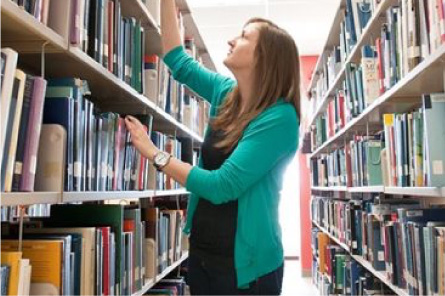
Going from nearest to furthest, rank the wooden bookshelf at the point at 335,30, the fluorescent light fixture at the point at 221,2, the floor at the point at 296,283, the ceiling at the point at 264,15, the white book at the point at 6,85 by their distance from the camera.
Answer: the white book at the point at 6,85 → the wooden bookshelf at the point at 335,30 → the fluorescent light fixture at the point at 221,2 → the ceiling at the point at 264,15 → the floor at the point at 296,283

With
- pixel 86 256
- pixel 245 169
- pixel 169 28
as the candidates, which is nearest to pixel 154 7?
pixel 169 28

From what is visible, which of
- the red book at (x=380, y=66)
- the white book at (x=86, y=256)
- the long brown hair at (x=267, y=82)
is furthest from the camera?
the red book at (x=380, y=66)

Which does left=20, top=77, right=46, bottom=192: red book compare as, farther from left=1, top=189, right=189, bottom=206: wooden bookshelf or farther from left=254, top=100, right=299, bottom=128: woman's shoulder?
left=254, top=100, right=299, bottom=128: woman's shoulder

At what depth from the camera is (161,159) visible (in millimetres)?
1385

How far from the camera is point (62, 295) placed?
1.20 meters

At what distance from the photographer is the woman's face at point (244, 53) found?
60.4 inches

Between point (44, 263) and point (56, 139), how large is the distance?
0.32 metres

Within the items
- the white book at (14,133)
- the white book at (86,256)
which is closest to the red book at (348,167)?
the white book at (86,256)

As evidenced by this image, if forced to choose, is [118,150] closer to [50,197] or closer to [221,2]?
[50,197]

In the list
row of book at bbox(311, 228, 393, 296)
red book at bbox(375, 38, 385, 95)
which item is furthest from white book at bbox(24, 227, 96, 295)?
row of book at bbox(311, 228, 393, 296)

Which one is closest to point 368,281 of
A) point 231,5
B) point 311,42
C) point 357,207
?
point 357,207

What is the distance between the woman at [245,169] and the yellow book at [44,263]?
1.23 feet

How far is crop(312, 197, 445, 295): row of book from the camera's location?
165 centimetres

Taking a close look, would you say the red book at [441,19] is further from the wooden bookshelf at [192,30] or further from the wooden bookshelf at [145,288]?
the wooden bookshelf at [192,30]
